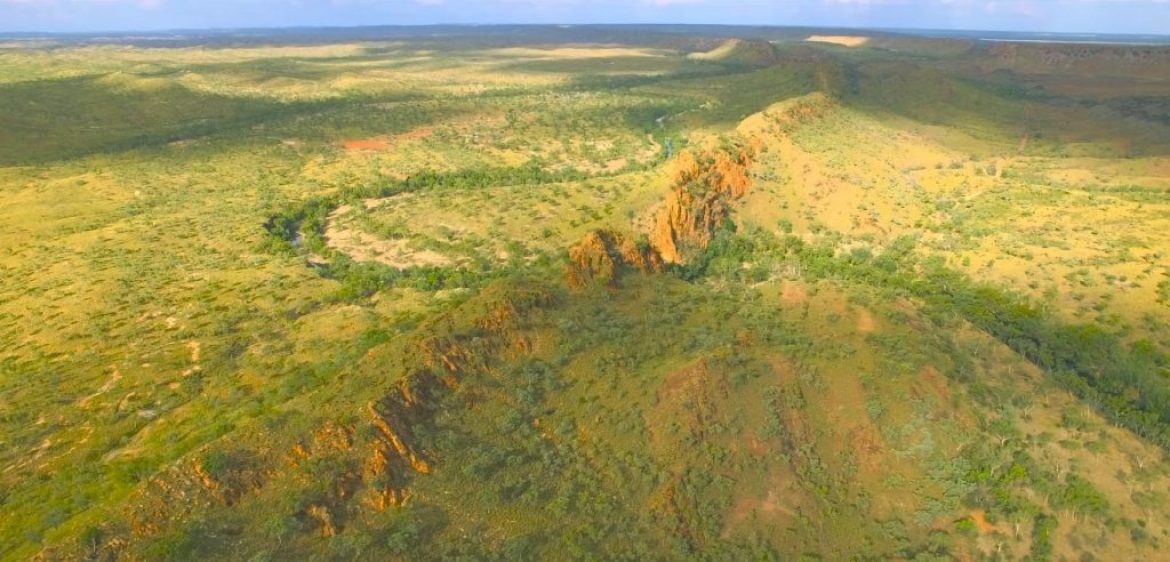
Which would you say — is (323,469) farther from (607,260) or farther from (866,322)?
(866,322)

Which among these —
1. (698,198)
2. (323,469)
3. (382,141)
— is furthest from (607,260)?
(382,141)

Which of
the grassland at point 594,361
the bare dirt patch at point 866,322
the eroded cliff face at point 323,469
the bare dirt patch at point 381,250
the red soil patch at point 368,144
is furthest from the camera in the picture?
the red soil patch at point 368,144

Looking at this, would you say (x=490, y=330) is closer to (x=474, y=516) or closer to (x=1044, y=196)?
(x=474, y=516)

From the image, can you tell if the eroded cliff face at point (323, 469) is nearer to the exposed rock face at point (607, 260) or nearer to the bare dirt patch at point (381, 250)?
the exposed rock face at point (607, 260)

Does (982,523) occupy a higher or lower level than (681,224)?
lower

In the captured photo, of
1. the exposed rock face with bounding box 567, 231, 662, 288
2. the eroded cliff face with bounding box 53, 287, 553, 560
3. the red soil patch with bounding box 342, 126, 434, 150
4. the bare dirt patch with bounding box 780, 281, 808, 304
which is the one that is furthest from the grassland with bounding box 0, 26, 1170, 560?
the red soil patch with bounding box 342, 126, 434, 150

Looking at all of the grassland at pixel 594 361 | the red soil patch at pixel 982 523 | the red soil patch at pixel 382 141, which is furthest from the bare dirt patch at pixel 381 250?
the red soil patch at pixel 982 523
